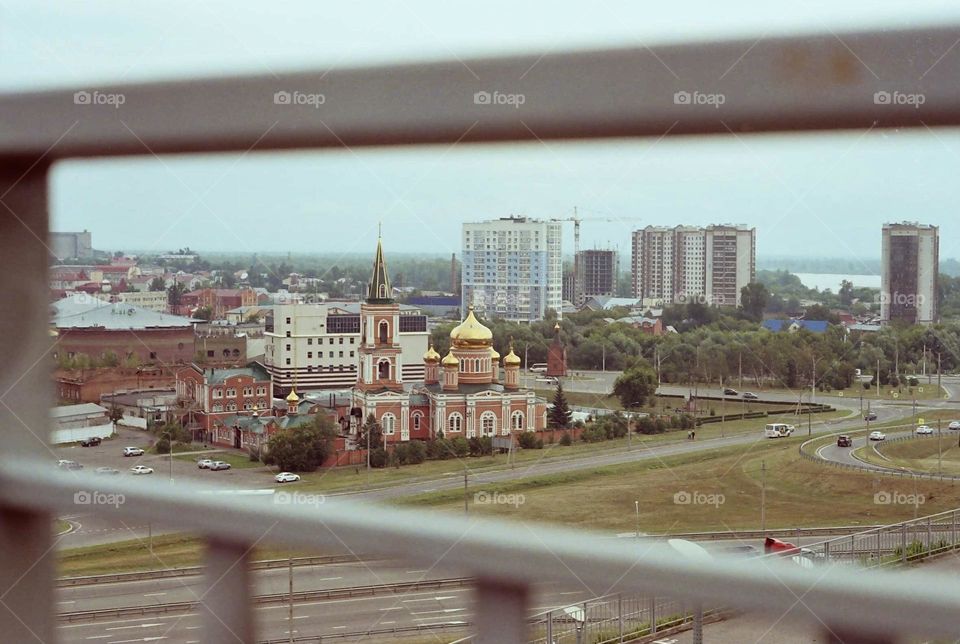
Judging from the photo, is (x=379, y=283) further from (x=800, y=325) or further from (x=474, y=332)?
(x=800, y=325)

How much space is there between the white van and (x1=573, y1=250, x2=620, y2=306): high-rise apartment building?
0.84ft

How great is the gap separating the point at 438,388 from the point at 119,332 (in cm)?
51

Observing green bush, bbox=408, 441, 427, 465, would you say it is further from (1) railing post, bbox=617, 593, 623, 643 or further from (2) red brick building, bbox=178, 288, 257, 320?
(1) railing post, bbox=617, 593, 623, 643

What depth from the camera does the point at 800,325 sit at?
3.37 feet

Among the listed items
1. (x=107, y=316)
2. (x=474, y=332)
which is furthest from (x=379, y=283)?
(x=107, y=316)

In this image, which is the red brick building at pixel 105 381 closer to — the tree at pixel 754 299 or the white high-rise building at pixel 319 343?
the white high-rise building at pixel 319 343

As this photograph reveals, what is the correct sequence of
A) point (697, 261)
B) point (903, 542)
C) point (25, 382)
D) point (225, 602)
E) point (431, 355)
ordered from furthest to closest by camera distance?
point (431, 355) → point (25, 382) → point (225, 602) → point (697, 261) → point (903, 542)

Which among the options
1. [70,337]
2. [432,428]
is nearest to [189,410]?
[70,337]

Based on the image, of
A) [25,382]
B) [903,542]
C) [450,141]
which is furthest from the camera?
[25,382]

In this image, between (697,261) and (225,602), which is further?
(225,602)

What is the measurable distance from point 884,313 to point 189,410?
40.7 inches

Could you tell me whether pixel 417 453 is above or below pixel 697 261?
below

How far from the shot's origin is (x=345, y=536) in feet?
3.46

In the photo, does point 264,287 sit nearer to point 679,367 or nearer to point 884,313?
point 679,367
